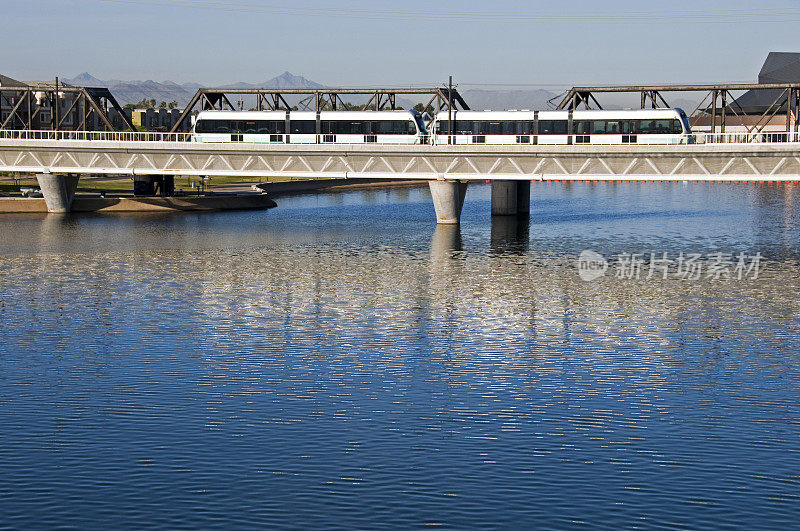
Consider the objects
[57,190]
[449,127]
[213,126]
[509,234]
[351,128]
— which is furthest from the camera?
[57,190]

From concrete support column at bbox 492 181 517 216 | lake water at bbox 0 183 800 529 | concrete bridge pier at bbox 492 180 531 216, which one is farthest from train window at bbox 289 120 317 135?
lake water at bbox 0 183 800 529

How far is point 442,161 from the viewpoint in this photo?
8688 centimetres

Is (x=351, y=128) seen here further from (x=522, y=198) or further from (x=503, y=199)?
(x=522, y=198)

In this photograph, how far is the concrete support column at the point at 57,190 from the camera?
102188 mm

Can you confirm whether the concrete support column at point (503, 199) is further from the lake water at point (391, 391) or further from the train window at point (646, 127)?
the lake water at point (391, 391)

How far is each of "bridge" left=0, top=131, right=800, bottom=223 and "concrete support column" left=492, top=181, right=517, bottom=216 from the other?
0.10 m

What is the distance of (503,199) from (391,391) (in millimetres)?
68859

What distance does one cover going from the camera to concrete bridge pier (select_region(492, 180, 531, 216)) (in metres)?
102

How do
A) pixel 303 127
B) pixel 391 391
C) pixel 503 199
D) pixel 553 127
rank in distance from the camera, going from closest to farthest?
pixel 391 391, pixel 553 127, pixel 303 127, pixel 503 199

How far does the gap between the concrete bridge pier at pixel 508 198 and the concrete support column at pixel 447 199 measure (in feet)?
25.7

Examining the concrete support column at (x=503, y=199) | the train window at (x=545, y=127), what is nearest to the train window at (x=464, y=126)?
the train window at (x=545, y=127)

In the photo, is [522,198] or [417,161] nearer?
[417,161]

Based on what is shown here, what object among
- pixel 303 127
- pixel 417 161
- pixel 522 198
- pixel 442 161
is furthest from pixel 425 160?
pixel 522 198

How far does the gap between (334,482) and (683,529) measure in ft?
29.8
